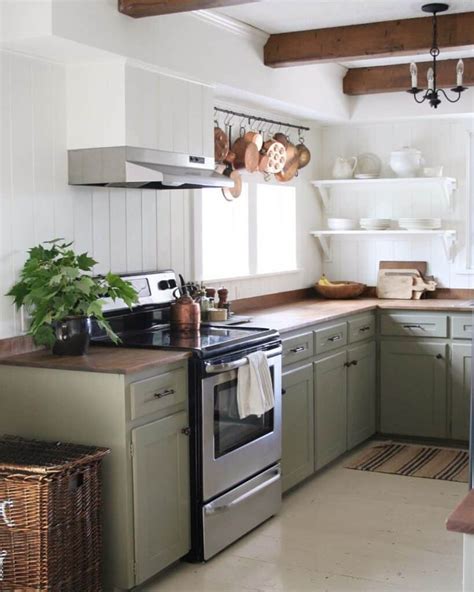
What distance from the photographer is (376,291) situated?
6.14 metres

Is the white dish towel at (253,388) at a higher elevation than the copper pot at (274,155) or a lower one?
lower

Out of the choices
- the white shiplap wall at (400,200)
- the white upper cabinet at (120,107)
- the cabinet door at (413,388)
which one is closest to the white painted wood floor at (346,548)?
the cabinet door at (413,388)

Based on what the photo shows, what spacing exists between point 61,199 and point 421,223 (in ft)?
9.38

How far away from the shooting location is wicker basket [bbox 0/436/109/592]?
2.91 metres

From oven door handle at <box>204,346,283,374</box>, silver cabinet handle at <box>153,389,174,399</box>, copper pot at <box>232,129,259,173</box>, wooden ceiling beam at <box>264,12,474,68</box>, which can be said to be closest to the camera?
silver cabinet handle at <box>153,389,174,399</box>

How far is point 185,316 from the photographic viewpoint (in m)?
4.12

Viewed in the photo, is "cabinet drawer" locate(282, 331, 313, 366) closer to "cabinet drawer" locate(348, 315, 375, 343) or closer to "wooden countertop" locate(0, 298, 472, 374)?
"wooden countertop" locate(0, 298, 472, 374)

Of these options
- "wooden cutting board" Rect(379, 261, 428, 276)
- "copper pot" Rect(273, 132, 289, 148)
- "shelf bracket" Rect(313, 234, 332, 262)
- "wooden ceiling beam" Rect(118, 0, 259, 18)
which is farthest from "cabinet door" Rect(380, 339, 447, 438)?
"wooden ceiling beam" Rect(118, 0, 259, 18)

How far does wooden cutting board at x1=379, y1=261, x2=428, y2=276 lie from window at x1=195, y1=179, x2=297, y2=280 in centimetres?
66

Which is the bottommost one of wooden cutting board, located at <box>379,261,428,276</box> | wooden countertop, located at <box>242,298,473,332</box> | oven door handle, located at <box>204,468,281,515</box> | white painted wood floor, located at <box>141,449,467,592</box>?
white painted wood floor, located at <box>141,449,467,592</box>

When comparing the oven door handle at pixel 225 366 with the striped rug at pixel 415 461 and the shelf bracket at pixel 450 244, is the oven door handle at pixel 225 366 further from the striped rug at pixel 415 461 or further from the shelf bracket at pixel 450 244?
the shelf bracket at pixel 450 244

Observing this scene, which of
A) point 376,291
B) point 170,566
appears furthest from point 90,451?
point 376,291

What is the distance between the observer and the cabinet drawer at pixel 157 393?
3.18 metres

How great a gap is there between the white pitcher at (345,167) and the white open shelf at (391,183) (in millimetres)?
49
